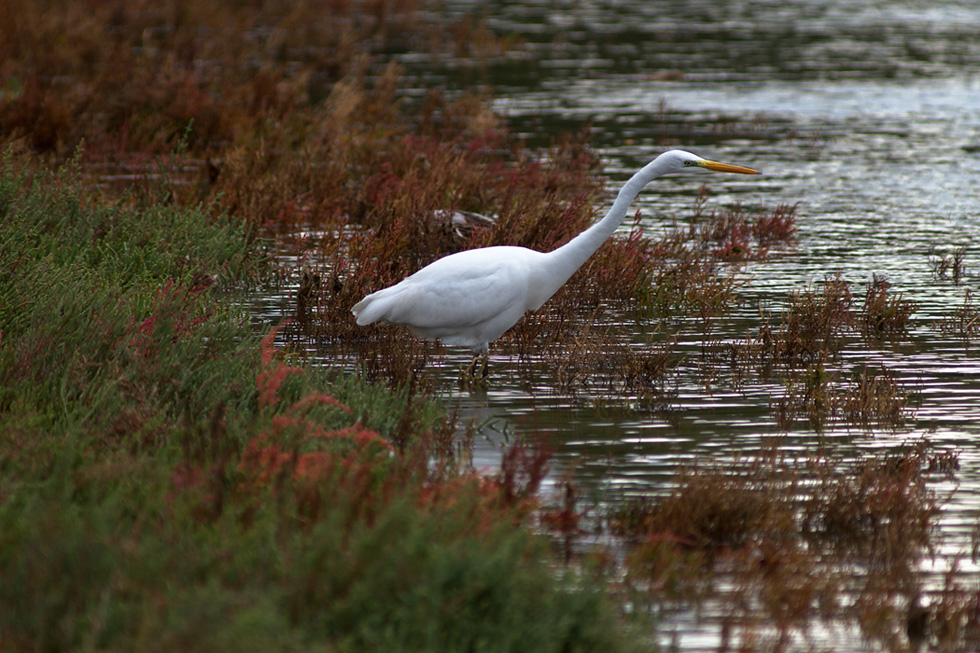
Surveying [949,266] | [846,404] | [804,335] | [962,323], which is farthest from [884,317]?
[949,266]

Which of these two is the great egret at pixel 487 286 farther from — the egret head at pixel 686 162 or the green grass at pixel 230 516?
the green grass at pixel 230 516

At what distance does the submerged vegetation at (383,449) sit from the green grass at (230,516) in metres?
0.01

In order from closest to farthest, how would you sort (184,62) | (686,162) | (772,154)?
(686,162)
(772,154)
(184,62)

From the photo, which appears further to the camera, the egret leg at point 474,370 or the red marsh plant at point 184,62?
the red marsh plant at point 184,62

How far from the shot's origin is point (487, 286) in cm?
807

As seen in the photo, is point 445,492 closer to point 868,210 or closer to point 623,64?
point 868,210

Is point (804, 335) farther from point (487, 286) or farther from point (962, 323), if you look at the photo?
point (487, 286)

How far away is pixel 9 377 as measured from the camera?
6230 mm

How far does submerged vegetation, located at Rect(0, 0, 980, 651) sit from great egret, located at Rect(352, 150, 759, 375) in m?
0.34

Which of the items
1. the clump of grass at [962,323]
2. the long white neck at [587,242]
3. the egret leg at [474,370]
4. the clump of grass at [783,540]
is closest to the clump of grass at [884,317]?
the clump of grass at [962,323]

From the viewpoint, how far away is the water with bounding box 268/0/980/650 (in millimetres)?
7164

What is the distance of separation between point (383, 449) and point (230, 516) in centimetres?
135

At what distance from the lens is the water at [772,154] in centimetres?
716

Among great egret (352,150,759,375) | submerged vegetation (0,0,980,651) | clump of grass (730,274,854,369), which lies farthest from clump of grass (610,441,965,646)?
clump of grass (730,274,854,369)
